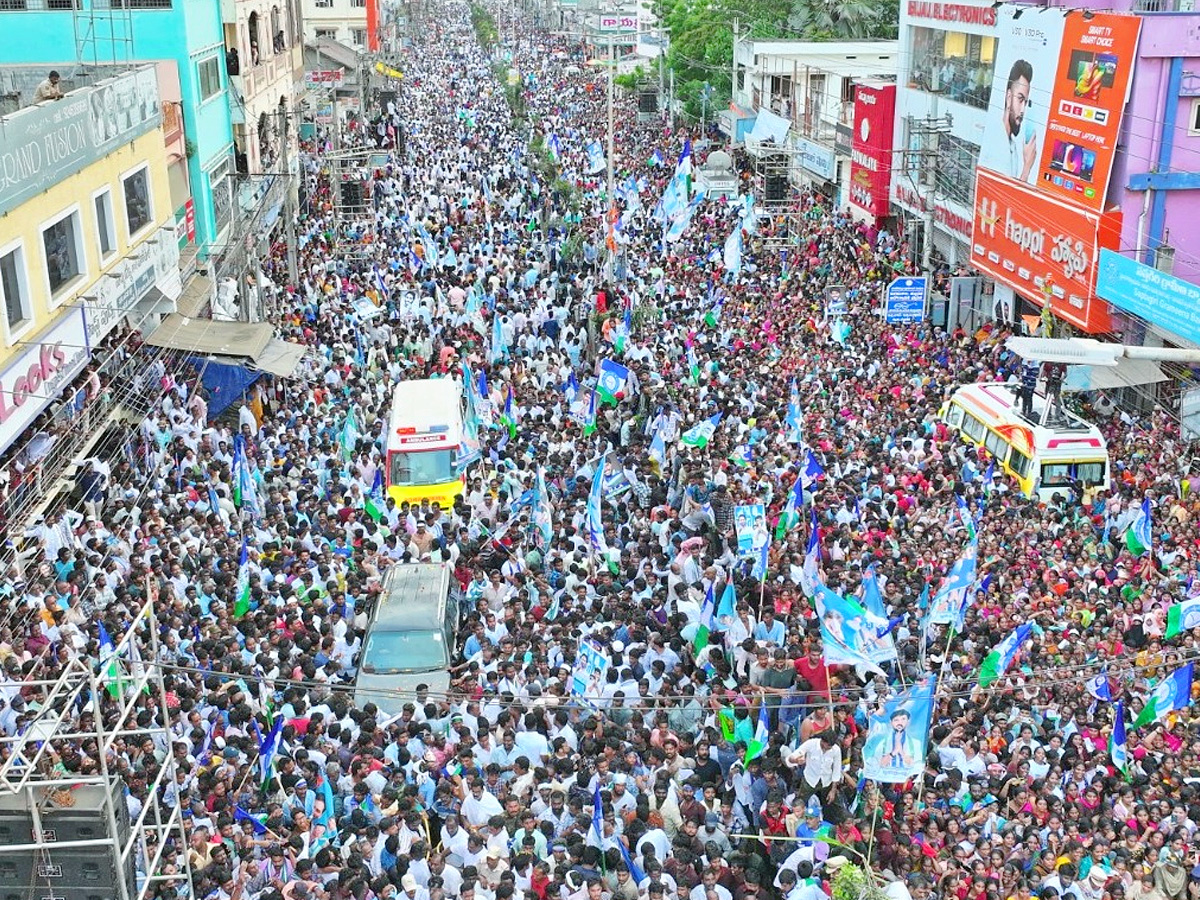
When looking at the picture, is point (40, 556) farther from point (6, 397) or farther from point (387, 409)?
point (387, 409)

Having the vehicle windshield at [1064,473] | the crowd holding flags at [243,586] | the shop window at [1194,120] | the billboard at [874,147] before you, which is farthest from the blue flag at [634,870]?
the billboard at [874,147]

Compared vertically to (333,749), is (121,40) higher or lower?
higher

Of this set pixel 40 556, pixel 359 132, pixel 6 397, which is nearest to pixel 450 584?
pixel 40 556

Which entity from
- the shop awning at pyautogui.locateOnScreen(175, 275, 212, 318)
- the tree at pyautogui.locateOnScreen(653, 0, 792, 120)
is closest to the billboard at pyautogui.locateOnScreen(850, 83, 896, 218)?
the shop awning at pyautogui.locateOnScreen(175, 275, 212, 318)

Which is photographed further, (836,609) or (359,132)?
(359,132)

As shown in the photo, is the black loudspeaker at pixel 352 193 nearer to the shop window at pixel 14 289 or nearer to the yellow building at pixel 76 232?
the yellow building at pixel 76 232

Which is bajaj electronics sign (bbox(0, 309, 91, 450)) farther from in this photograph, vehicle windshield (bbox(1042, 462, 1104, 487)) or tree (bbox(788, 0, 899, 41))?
tree (bbox(788, 0, 899, 41))

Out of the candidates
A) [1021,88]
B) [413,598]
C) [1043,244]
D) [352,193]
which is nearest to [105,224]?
[413,598]
